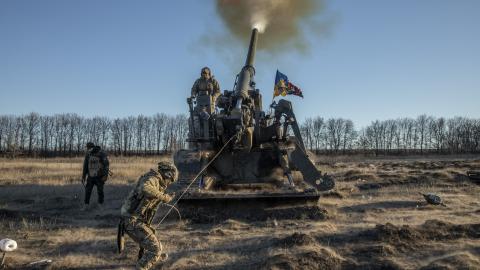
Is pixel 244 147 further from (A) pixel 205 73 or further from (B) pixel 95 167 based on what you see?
(B) pixel 95 167

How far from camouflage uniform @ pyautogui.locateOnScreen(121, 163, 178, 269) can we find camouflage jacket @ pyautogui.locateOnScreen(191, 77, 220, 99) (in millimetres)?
7400

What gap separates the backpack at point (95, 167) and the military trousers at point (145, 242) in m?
7.08

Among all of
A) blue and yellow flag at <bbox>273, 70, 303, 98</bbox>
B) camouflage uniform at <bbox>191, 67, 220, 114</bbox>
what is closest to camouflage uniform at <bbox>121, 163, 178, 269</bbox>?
camouflage uniform at <bbox>191, 67, 220, 114</bbox>

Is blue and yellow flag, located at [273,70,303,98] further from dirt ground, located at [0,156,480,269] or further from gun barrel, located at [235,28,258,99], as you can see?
dirt ground, located at [0,156,480,269]

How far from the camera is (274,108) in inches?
502

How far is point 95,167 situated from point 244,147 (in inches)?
160

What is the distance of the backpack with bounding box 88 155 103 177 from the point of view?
1331cm

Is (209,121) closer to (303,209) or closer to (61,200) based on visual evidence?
(303,209)

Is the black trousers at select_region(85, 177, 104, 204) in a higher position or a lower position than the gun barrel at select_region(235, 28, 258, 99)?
lower

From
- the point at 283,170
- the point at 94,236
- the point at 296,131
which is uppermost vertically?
the point at 296,131

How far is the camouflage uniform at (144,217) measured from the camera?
6.52 meters

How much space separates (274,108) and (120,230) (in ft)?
21.7

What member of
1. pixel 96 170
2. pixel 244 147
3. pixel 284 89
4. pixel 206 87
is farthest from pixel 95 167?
pixel 284 89

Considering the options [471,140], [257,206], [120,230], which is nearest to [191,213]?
[257,206]
